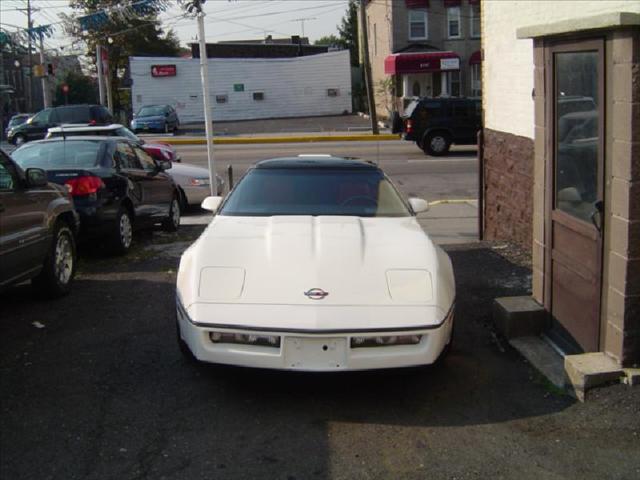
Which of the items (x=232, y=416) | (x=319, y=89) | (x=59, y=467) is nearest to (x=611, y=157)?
(x=232, y=416)

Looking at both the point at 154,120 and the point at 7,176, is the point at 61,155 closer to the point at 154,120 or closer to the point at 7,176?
the point at 7,176

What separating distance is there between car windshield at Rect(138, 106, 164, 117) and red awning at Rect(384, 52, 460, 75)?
12.1 metres

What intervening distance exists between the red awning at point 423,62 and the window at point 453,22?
2.28 meters

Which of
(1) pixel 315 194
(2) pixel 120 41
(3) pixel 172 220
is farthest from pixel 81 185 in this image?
(2) pixel 120 41

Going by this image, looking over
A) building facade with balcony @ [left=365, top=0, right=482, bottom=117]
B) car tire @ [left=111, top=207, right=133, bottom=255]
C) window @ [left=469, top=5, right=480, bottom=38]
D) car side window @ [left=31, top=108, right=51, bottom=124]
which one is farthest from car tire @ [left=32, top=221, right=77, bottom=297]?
window @ [left=469, top=5, right=480, bottom=38]

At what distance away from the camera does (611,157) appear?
4.73 m

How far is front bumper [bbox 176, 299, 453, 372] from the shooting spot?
14.9ft

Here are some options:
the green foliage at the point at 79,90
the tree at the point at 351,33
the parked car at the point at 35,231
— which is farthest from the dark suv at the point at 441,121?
the green foliage at the point at 79,90

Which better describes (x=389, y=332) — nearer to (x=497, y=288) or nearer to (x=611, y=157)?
(x=611, y=157)

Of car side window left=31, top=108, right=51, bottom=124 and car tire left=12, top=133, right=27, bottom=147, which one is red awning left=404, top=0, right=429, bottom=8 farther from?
car tire left=12, top=133, right=27, bottom=147

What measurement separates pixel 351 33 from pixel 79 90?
85.5 feet

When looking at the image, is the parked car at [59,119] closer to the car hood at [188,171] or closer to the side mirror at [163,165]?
the car hood at [188,171]

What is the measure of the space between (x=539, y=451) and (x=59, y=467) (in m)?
2.46

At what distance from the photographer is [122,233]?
981cm
